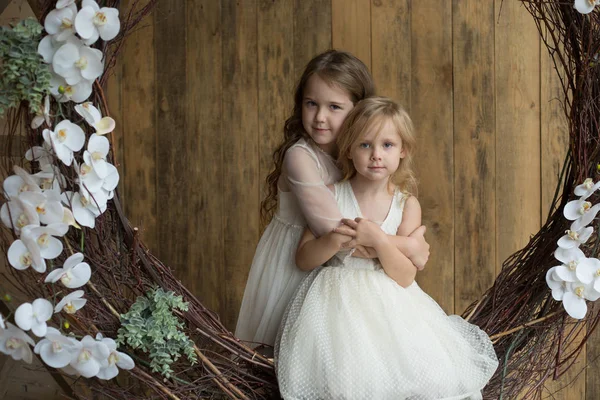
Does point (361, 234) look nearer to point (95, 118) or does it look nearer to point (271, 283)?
point (271, 283)

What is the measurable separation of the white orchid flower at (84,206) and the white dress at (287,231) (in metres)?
0.49

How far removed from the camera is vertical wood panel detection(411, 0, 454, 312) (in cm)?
235

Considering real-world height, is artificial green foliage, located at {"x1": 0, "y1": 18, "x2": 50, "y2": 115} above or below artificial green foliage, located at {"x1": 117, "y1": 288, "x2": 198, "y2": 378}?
above

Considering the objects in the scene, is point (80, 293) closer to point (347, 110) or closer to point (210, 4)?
point (347, 110)

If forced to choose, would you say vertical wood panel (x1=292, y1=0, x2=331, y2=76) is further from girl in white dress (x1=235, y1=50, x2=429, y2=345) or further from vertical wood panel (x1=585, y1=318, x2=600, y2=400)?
vertical wood panel (x1=585, y1=318, x2=600, y2=400)

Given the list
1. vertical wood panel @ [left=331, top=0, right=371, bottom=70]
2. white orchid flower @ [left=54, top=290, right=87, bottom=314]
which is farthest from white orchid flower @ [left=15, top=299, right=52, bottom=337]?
vertical wood panel @ [left=331, top=0, right=371, bottom=70]

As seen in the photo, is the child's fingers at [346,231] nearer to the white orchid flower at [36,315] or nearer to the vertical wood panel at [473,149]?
the white orchid flower at [36,315]

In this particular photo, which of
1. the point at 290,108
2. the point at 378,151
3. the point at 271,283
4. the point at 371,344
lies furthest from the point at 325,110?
the point at 290,108

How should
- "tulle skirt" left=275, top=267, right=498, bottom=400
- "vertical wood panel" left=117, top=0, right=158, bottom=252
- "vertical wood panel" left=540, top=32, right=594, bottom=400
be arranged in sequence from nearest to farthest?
"tulle skirt" left=275, top=267, right=498, bottom=400 < "vertical wood panel" left=540, top=32, right=594, bottom=400 < "vertical wood panel" left=117, top=0, right=158, bottom=252

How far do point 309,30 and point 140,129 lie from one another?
2.11 ft

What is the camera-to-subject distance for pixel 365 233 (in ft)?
5.36

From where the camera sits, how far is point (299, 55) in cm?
243

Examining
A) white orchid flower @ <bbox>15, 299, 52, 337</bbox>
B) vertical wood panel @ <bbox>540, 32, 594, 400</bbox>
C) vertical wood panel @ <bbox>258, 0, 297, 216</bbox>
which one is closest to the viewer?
white orchid flower @ <bbox>15, 299, 52, 337</bbox>

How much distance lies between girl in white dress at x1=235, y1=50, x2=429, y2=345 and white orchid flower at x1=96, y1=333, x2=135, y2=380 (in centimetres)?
47
